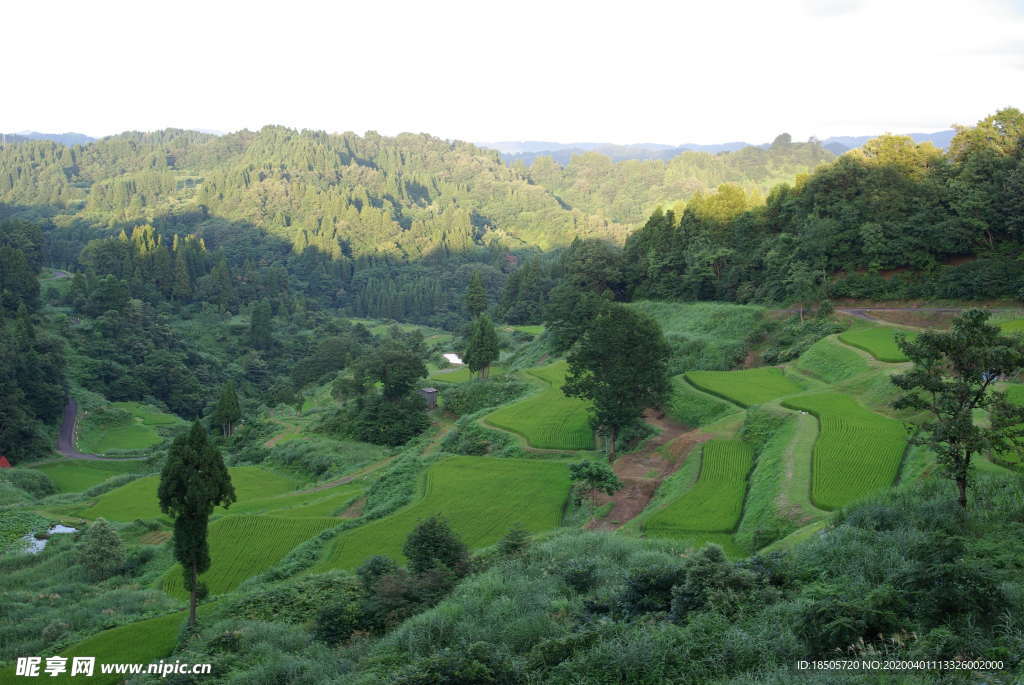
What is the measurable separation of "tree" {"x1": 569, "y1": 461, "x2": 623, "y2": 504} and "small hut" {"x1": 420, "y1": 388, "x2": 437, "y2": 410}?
74.5 ft

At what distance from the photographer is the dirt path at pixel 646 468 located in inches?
862

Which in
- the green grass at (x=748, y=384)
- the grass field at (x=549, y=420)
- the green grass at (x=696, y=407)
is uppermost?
the green grass at (x=748, y=384)

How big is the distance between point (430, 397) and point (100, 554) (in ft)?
79.0

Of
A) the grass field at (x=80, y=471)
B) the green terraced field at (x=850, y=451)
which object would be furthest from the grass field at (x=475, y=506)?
the grass field at (x=80, y=471)

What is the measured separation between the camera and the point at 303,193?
152 metres

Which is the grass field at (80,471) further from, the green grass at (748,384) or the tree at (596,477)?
the green grass at (748,384)

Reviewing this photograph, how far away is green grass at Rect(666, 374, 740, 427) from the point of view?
1126 inches

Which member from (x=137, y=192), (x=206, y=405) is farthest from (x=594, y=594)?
(x=137, y=192)

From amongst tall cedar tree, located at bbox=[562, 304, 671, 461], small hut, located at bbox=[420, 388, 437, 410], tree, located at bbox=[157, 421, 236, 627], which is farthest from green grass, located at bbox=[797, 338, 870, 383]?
tree, located at bbox=[157, 421, 236, 627]

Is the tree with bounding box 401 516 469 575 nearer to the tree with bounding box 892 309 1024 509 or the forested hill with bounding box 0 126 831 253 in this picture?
the tree with bounding box 892 309 1024 509

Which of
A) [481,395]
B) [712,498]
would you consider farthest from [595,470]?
[481,395]

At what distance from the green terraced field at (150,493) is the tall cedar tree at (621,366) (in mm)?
15489

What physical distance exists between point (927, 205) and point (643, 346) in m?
23.7

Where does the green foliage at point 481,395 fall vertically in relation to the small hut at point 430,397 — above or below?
above
